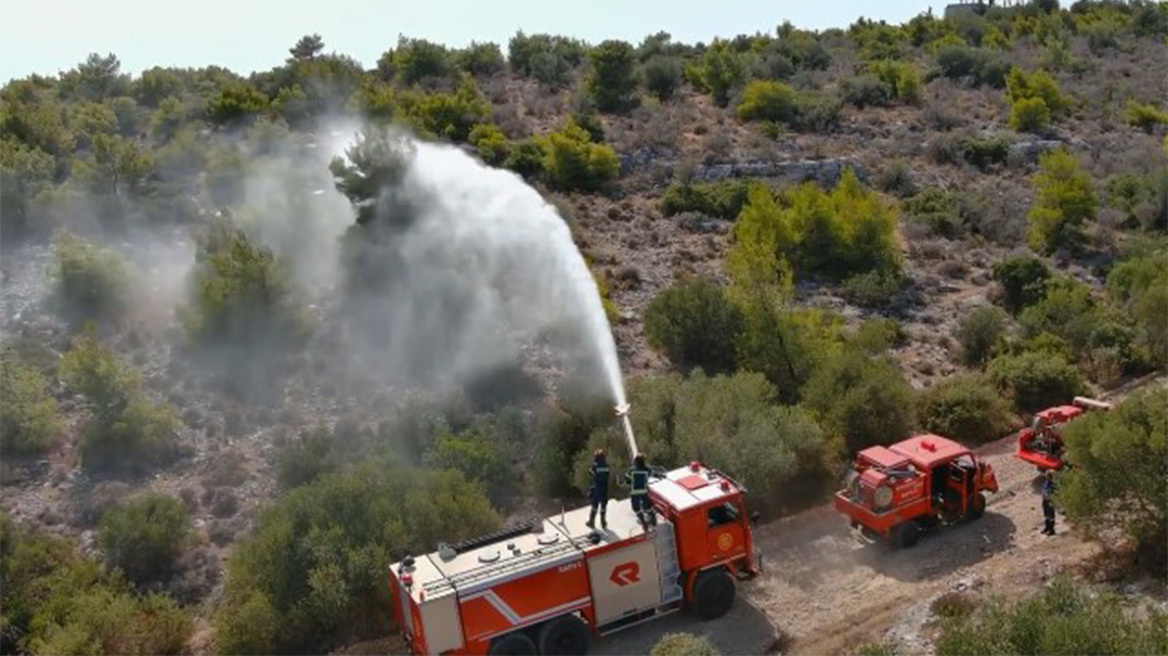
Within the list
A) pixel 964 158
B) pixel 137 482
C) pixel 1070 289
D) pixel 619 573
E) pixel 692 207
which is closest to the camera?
pixel 619 573

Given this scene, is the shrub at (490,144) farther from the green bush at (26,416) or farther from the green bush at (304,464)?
the green bush at (26,416)

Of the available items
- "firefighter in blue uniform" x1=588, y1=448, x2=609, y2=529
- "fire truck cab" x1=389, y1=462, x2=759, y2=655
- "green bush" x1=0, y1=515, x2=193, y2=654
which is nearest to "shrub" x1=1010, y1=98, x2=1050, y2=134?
"fire truck cab" x1=389, y1=462, x2=759, y2=655

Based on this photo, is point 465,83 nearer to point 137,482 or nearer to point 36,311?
point 36,311

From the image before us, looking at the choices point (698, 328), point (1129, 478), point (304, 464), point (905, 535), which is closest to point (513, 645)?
point (905, 535)

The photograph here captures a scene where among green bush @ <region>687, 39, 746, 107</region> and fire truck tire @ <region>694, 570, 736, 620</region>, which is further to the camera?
green bush @ <region>687, 39, 746, 107</region>

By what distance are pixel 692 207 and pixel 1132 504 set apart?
23434 millimetres

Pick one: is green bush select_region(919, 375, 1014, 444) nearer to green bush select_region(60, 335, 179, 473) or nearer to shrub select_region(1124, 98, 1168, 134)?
green bush select_region(60, 335, 179, 473)

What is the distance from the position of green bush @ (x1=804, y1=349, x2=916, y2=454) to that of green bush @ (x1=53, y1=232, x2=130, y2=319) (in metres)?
18.9

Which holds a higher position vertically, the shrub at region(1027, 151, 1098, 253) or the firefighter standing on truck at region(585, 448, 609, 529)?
the shrub at region(1027, 151, 1098, 253)

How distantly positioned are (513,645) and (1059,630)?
25.3 feet

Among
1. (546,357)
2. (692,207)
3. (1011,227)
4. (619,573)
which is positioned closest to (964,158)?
(1011,227)

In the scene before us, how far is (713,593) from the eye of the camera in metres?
17.5

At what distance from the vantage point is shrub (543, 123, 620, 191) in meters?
40.6

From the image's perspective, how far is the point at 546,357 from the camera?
91.0ft
